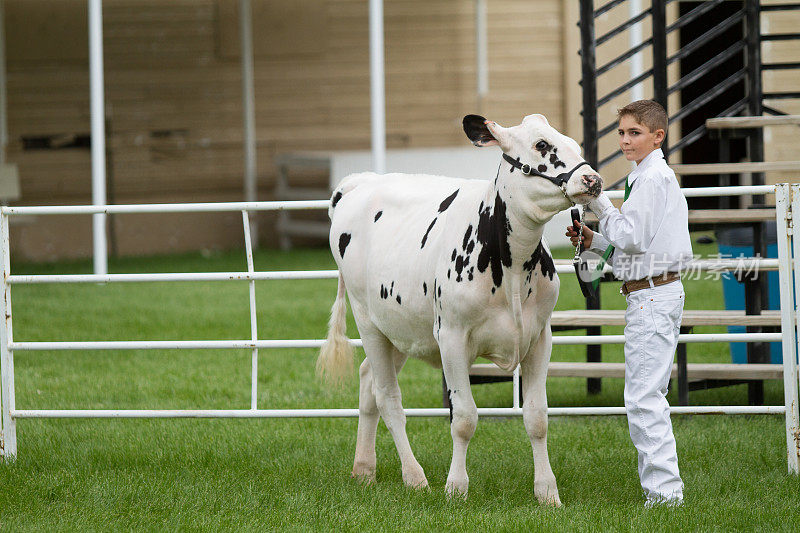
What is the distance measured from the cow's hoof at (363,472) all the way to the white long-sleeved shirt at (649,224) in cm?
159

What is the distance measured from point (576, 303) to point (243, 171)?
8.10 m

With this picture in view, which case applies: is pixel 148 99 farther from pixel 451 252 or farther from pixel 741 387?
pixel 451 252

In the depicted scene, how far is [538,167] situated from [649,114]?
0.62m

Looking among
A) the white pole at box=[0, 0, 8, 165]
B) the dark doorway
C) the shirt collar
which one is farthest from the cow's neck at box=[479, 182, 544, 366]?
the dark doorway

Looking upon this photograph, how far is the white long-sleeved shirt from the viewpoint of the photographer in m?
4.46

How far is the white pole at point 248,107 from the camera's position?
16.1 meters

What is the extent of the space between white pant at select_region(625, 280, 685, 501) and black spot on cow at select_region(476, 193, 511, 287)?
0.61 meters

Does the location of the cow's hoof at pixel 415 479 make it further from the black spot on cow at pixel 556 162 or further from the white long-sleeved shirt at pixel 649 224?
the black spot on cow at pixel 556 162

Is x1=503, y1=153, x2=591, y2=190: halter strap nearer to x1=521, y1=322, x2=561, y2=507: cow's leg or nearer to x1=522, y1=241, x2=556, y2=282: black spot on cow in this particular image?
x1=522, y1=241, x2=556, y2=282: black spot on cow

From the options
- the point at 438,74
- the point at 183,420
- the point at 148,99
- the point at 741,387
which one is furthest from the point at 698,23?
the point at 183,420

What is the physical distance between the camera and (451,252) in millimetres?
4598

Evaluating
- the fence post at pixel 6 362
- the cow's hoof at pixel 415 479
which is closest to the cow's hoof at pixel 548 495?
the cow's hoof at pixel 415 479

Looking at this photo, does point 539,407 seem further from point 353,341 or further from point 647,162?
point 353,341

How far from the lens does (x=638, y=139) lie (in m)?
4.57
